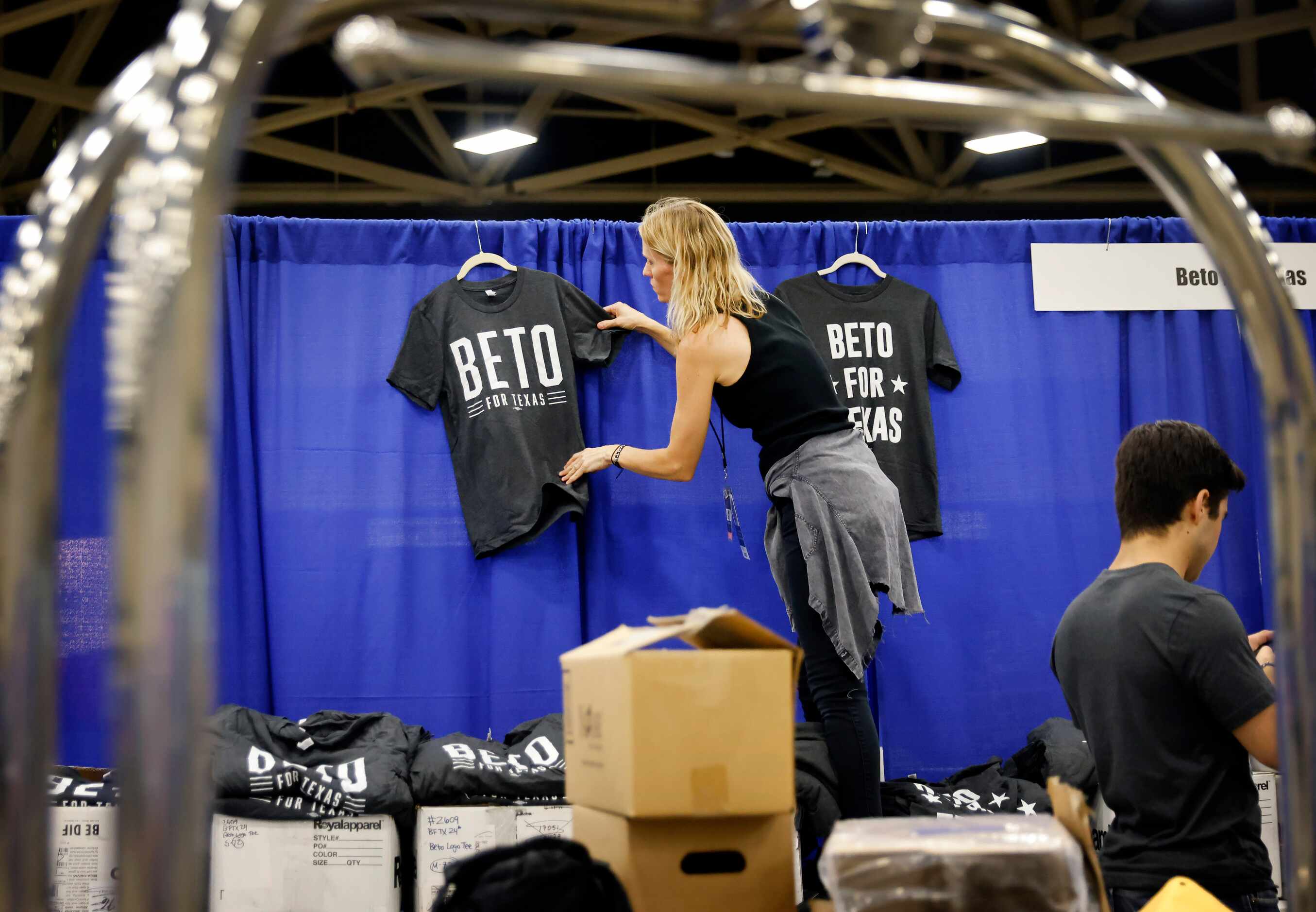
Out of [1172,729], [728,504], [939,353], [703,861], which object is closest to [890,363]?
[939,353]

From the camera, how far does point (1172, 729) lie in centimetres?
162

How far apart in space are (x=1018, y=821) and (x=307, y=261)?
→ 2.60m

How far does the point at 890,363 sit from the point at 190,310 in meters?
2.92

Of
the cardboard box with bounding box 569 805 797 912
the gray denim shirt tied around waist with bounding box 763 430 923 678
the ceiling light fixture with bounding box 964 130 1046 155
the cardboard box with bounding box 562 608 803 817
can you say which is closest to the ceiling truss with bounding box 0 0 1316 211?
the ceiling light fixture with bounding box 964 130 1046 155

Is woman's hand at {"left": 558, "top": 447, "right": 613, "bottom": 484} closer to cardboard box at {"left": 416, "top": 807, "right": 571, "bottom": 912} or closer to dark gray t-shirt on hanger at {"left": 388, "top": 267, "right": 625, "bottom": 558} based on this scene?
dark gray t-shirt on hanger at {"left": 388, "top": 267, "right": 625, "bottom": 558}

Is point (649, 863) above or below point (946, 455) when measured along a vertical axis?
below

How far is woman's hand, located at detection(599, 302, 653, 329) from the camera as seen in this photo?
3.23 m

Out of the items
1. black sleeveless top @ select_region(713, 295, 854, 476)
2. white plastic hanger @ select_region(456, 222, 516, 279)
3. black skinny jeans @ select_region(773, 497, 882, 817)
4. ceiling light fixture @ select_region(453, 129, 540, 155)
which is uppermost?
ceiling light fixture @ select_region(453, 129, 540, 155)

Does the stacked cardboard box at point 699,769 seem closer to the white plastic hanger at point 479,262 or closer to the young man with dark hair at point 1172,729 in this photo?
the young man with dark hair at point 1172,729

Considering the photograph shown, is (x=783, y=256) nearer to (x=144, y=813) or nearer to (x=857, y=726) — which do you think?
(x=857, y=726)

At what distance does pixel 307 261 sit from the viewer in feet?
10.6

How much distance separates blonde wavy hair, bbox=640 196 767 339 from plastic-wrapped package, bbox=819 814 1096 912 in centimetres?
163

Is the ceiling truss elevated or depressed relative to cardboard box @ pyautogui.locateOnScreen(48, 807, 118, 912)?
elevated

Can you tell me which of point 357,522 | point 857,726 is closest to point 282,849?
point 357,522
